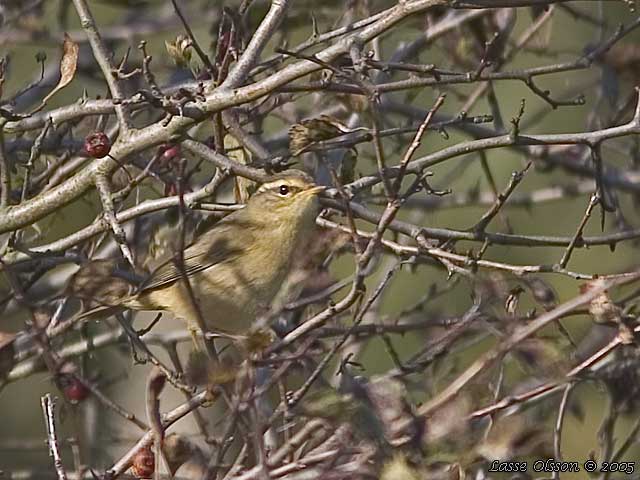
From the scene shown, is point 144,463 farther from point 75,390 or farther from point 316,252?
point 316,252

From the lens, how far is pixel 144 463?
309 centimetres

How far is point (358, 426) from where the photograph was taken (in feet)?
7.66

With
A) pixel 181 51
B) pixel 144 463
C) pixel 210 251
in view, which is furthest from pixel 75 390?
pixel 181 51

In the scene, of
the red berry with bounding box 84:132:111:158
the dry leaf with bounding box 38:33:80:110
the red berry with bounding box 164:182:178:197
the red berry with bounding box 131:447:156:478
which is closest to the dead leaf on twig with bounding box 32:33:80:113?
the dry leaf with bounding box 38:33:80:110

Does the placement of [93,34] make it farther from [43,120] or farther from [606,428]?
[606,428]

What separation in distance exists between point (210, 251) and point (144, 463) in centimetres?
143

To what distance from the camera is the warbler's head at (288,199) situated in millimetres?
4102

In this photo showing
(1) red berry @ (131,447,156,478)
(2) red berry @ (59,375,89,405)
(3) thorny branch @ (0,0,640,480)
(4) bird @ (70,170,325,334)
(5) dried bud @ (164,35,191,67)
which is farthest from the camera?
(4) bird @ (70,170,325,334)

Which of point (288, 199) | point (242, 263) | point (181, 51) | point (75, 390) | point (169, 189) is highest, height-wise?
point (181, 51)

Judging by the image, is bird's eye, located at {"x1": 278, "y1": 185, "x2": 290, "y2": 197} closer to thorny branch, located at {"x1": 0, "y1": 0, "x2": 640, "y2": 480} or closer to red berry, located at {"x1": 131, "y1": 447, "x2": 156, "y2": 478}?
thorny branch, located at {"x1": 0, "y1": 0, "x2": 640, "y2": 480}

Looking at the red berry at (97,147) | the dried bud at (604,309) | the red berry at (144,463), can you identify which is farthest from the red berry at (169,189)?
the dried bud at (604,309)

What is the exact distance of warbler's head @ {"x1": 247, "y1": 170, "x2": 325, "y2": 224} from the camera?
410 cm

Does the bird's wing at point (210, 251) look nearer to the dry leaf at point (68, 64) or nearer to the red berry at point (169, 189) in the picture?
the red berry at point (169, 189)

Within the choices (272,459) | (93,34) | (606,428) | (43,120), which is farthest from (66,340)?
(272,459)
